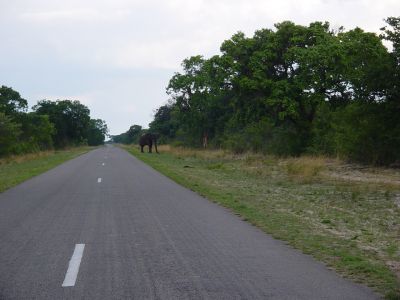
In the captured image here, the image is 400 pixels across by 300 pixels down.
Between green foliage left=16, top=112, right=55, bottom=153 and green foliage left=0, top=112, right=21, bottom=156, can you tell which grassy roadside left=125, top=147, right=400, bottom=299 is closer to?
green foliage left=0, top=112, right=21, bottom=156

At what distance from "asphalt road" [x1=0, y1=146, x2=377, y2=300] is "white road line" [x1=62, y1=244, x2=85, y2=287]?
1cm

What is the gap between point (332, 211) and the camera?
12711mm

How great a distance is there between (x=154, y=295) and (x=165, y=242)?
3.02m

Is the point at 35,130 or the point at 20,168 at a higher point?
the point at 35,130

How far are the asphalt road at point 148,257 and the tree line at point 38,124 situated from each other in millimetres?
43833

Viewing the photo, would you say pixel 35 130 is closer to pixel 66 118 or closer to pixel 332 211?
pixel 66 118

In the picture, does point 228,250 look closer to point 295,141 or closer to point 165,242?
point 165,242

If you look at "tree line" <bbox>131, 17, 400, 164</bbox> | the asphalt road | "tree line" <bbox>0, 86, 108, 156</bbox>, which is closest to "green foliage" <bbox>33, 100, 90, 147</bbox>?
"tree line" <bbox>0, 86, 108, 156</bbox>

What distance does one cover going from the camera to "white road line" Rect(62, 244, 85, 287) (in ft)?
20.0

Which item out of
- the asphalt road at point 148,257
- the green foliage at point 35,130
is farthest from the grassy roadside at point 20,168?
the green foliage at point 35,130

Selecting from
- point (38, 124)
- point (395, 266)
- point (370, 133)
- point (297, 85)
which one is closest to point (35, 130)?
point (38, 124)

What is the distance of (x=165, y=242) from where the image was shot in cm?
854

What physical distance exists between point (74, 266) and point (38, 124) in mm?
78637

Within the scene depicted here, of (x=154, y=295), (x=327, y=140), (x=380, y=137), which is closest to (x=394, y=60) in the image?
(x=380, y=137)
